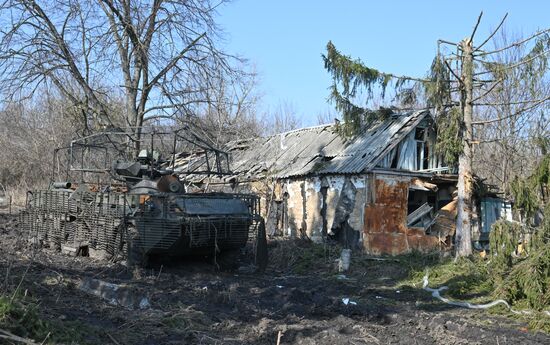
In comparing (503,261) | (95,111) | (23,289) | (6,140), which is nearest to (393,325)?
(503,261)

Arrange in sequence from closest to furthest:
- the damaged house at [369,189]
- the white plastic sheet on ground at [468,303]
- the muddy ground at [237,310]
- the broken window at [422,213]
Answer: the muddy ground at [237,310], the white plastic sheet on ground at [468,303], the damaged house at [369,189], the broken window at [422,213]

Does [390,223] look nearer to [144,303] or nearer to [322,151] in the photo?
[322,151]

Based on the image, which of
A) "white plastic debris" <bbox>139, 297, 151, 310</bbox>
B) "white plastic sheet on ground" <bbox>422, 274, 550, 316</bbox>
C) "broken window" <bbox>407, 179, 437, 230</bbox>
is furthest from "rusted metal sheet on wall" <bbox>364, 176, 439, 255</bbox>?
"white plastic debris" <bbox>139, 297, 151, 310</bbox>

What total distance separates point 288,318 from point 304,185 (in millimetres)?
11397

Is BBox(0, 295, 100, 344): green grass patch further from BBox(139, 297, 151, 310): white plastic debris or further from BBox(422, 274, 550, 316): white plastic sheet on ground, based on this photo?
BBox(422, 274, 550, 316): white plastic sheet on ground

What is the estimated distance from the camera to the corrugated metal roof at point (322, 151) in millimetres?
17906

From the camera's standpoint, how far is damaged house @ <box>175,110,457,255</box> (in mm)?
17438

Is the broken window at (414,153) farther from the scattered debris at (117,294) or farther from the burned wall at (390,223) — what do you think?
the scattered debris at (117,294)

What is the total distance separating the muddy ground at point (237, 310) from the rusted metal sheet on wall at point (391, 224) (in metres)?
4.21

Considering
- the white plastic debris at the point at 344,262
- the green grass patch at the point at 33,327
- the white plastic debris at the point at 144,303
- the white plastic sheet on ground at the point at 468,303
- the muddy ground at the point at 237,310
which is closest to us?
the green grass patch at the point at 33,327

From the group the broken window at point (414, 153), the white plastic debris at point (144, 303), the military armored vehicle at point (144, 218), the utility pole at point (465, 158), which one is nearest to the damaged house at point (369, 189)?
the broken window at point (414, 153)

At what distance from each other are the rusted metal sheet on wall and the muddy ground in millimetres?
4210

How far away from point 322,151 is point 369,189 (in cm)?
327

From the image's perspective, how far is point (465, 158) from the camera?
15.0 metres
